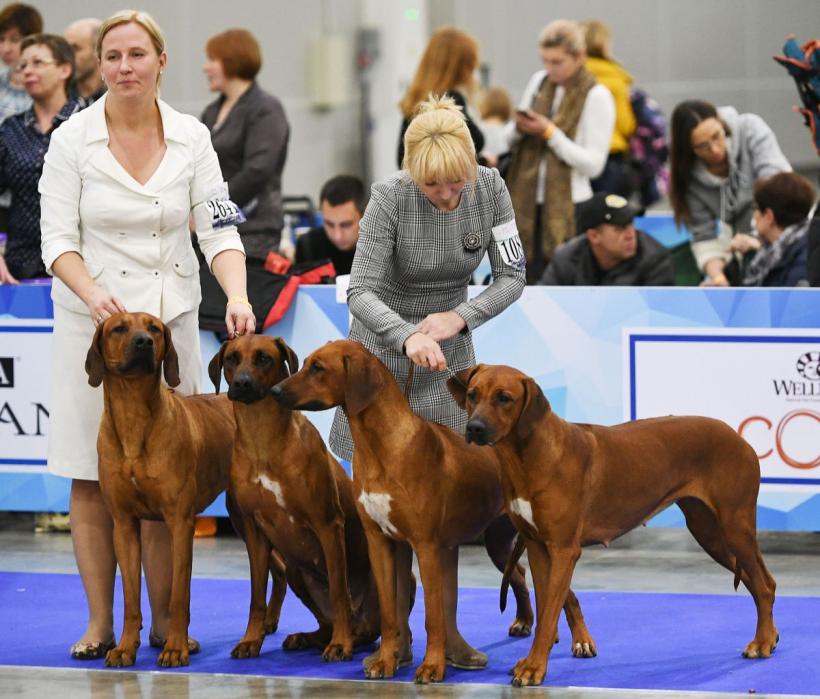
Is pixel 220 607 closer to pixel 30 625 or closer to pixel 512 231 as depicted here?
pixel 30 625

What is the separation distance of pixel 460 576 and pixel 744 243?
2643mm

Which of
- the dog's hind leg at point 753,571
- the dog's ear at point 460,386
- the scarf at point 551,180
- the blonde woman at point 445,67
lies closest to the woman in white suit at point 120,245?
the dog's ear at point 460,386

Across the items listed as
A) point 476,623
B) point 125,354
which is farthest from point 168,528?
point 476,623

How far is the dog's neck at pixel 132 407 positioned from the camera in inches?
178

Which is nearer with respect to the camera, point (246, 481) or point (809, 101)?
point (246, 481)

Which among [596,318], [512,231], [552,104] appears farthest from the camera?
[552,104]

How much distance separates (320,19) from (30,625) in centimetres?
1112

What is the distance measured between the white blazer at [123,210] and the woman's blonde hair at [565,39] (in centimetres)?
355

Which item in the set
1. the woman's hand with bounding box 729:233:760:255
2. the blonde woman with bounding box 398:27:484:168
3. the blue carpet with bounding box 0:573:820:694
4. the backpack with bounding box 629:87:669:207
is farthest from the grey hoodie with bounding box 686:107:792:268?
the blue carpet with bounding box 0:573:820:694

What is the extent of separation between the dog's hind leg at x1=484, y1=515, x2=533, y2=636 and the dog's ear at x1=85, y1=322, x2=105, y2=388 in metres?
1.30

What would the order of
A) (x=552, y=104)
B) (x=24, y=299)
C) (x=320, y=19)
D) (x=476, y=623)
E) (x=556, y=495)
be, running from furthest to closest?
(x=320, y=19) < (x=552, y=104) < (x=24, y=299) < (x=476, y=623) < (x=556, y=495)

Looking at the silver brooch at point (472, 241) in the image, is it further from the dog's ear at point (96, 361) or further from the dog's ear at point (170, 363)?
the dog's ear at point (96, 361)

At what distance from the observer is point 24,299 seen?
22.1ft

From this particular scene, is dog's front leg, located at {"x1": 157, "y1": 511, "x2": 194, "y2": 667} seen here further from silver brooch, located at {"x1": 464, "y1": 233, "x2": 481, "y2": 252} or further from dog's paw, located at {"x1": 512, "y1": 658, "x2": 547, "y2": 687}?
silver brooch, located at {"x1": 464, "y1": 233, "x2": 481, "y2": 252}
